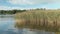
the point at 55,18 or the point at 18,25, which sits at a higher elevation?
the point at 55,18

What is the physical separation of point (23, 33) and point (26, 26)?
220cm

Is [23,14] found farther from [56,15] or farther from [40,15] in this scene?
[56,15]

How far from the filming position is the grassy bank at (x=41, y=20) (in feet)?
36.8

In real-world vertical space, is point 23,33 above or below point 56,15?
below

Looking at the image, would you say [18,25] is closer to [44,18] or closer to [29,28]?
[29,28]

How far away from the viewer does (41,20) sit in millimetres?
12000

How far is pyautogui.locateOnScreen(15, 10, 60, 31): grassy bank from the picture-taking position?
11.2 metres

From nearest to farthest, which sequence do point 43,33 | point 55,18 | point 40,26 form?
point 43,33
point 55,18
point 40,26

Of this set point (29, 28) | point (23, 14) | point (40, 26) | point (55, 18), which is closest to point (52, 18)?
point (55, 18)

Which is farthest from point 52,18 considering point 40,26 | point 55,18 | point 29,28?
point 29,28

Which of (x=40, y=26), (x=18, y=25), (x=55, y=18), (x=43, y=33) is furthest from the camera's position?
(x=18, y=25)

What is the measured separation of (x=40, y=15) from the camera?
12.2m

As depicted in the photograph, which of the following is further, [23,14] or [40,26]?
[23,14]

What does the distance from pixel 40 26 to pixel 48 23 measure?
693 mm
